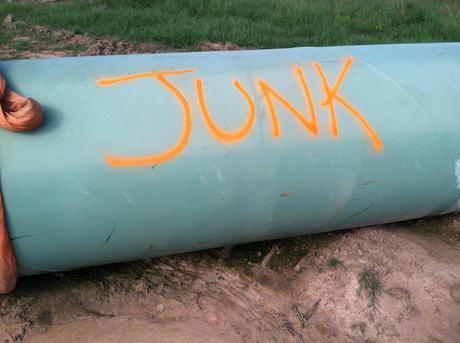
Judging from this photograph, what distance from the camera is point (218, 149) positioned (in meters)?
2.55

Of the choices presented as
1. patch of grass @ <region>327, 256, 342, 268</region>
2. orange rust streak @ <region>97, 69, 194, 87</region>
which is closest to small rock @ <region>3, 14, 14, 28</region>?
orange rust streak @ <region>97, 69, 194, 87</region>

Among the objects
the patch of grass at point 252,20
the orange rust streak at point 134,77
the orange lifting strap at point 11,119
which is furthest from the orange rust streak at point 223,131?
the patch of grass at point 252,20

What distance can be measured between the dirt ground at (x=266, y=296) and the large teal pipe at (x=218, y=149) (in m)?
0.24

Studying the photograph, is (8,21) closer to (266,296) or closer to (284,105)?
(284,105)

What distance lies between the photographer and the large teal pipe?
239cm

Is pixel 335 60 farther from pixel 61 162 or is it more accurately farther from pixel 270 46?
pixel 270 46

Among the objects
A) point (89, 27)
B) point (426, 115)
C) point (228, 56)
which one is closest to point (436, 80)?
Answer: point (426, 115)

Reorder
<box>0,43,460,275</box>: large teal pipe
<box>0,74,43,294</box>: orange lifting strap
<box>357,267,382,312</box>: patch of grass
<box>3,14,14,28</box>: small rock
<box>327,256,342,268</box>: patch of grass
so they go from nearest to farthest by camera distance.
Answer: <box>0,74,43,294</box>: orange lifting strap
<box>0,43,460,275</box>: large teal pipe
<box>357,267,382,312</box>: patch of grass
<box>327,256,342,268</box>: patch of grass
<box>3,14,14,28</box>: small rock

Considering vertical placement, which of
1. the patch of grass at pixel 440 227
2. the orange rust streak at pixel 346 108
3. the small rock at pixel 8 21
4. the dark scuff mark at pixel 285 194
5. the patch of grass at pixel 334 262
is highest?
the orange rust streak at pixel 346 108

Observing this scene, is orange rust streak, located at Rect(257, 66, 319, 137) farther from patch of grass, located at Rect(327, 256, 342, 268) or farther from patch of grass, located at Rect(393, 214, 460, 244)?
patch of grass, located at Rect(393, 214, 460, 244)

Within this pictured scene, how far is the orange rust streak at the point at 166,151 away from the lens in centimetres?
241

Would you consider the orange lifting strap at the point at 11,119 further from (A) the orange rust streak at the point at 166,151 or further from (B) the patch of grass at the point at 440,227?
(B) the patch of grass at the point at 440,227

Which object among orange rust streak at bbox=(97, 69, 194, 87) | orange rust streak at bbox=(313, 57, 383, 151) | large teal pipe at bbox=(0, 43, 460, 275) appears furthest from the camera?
orange rust streak at bbox=(313, 57, 383, 151)

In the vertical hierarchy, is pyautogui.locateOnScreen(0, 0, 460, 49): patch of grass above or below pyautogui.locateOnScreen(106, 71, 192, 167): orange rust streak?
below
